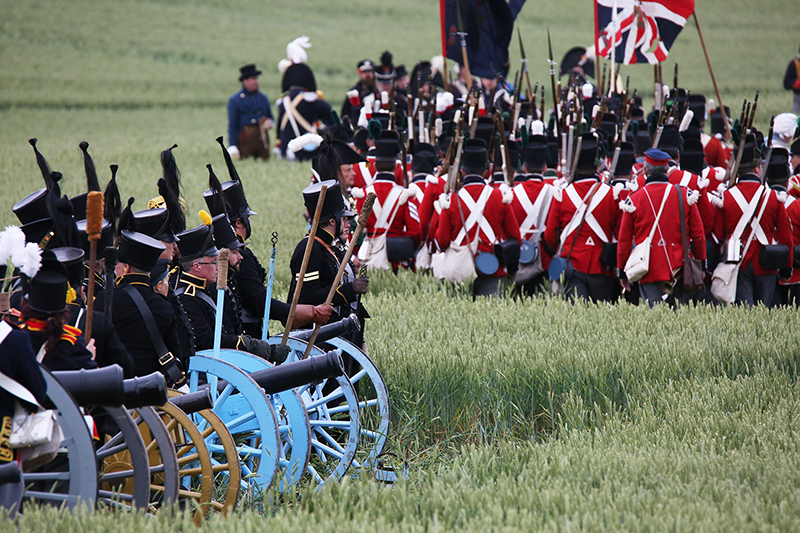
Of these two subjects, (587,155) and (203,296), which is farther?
(587,155)

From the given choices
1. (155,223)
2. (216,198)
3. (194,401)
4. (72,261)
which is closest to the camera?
(194,401)

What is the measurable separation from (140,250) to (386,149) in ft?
14.2

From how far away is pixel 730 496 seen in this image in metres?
3.89

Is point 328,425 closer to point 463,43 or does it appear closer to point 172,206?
point 172,206

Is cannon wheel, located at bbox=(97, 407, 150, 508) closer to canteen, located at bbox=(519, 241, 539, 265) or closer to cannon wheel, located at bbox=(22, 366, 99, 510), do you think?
cannon wheel, located at bbox=(22, 366, 99, 510)

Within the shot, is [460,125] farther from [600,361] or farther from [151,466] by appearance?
[151,466]

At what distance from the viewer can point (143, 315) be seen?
436 centimetres

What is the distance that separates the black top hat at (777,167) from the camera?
8125 mm

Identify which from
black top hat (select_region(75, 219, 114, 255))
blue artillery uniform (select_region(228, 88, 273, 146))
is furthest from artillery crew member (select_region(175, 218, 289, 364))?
blue artillery uniform (select_region(228, 88, 273, 146))

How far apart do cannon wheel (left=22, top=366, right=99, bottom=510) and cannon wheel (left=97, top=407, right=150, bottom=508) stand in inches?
5.4

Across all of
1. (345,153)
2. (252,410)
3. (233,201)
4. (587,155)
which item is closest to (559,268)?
(587,155)

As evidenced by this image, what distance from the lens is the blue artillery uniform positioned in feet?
54.0

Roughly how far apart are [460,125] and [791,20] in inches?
1349

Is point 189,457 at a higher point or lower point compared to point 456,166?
lower
